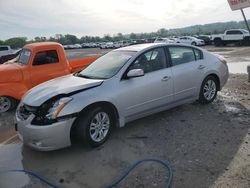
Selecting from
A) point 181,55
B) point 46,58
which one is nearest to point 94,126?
point 181,55

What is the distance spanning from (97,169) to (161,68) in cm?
251

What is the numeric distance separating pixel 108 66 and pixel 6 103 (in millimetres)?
3377

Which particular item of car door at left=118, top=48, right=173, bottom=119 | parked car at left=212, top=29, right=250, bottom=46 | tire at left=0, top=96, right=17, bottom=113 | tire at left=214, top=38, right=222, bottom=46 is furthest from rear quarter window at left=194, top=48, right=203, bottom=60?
tire at left=214, top=38, right=222, bottom=46

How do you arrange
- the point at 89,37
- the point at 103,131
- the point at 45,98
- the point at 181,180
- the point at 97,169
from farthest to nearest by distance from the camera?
the point at 89,37
the point at 103,131
the point at 45,98
the point at 97,169
the point at 181,180

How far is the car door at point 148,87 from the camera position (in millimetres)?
5273

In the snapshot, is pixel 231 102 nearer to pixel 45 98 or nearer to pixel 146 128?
pixel 146 128

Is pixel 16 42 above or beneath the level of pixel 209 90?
beneath

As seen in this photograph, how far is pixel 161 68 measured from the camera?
19.2 feet

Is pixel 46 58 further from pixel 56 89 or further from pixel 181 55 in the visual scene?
pixel 181 55

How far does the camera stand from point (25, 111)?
4934 mm

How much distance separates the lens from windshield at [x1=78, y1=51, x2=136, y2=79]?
546cm

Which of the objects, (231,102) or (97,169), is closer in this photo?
(97,169)

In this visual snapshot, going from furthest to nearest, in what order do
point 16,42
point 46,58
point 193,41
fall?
point 16,42, point 193,41, point 46,58

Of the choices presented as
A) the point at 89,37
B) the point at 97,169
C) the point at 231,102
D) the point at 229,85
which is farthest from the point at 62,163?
the point at 89,37
